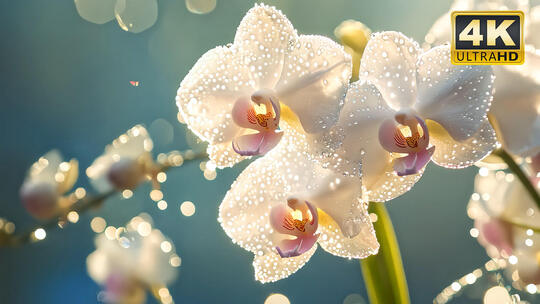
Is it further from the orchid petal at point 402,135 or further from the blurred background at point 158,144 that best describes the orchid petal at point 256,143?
the blurred background at point 158,144

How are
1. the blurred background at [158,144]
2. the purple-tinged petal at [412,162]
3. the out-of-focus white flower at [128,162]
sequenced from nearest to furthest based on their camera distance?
the purple-tinged petal at [412,162] < the out-of-focus white flower at [128,162] < the blurred background at [158,144]

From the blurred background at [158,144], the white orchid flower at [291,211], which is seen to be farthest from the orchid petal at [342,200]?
the blurred background at [158,144]

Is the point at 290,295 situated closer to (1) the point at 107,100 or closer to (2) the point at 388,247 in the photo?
(1) the point at 107,100

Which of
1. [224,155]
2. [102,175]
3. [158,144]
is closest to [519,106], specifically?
[224,155]

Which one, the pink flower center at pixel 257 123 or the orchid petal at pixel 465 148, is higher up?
the pink flower center at pixel 257 123

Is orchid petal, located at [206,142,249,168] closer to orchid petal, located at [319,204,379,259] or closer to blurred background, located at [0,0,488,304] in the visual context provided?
orchid petal, located at [319,204,379,259]

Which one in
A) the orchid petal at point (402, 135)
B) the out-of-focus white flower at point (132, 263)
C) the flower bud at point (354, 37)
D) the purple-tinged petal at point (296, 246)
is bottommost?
the out-of-focus white flower at point (132, 263)

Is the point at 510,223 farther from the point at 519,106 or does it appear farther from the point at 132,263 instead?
the point at 132,263

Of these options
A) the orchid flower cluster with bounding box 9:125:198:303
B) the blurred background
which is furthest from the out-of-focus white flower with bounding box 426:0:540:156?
the blurred background
